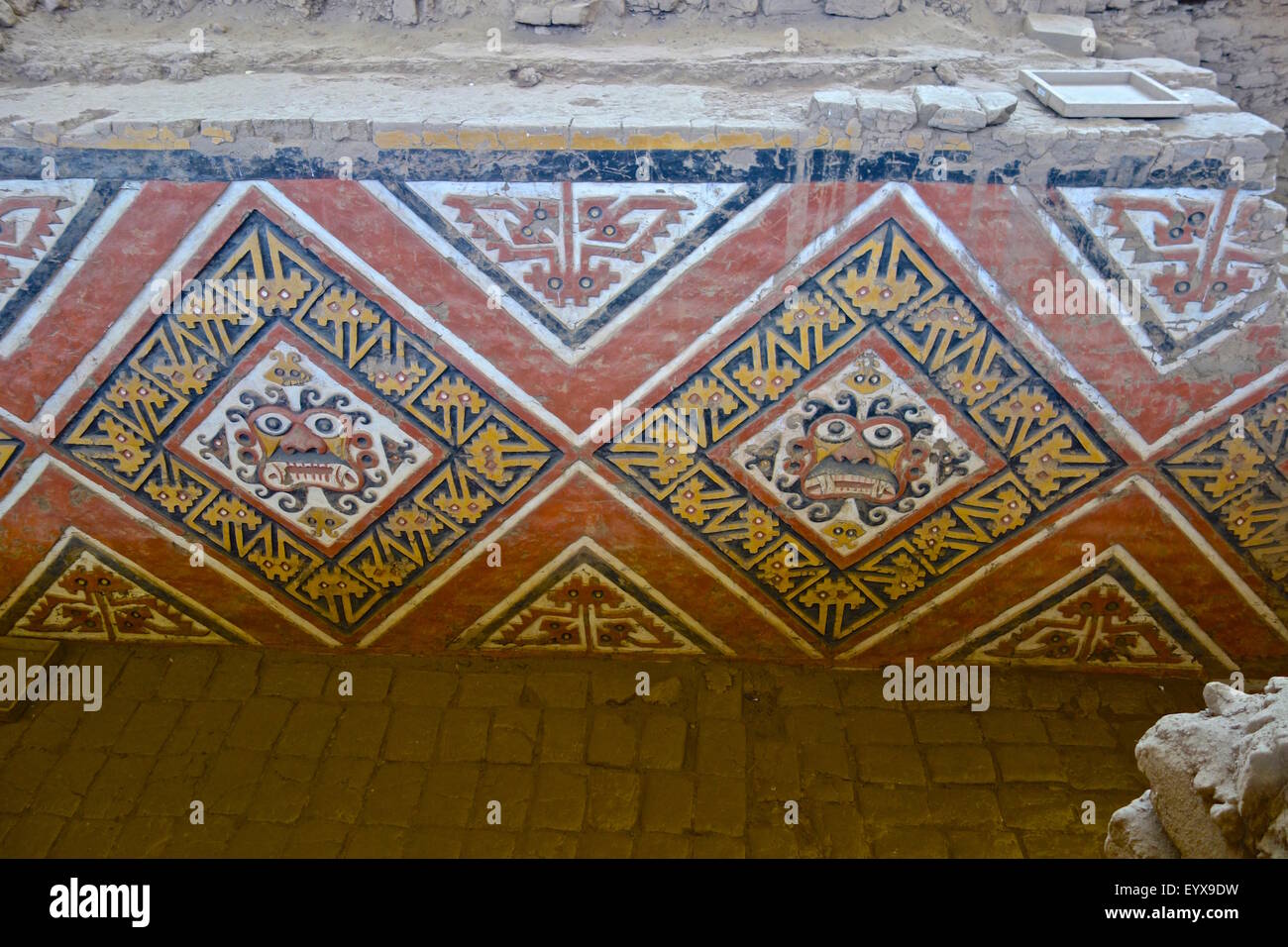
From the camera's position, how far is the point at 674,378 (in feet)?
9.10

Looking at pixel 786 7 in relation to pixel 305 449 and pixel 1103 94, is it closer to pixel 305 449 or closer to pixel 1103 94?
pixel 1103 94

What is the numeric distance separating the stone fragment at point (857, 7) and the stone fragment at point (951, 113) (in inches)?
32.5

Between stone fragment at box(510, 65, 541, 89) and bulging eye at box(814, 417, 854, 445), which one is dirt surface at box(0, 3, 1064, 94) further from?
bulging eye at box(814, 417, 854, 445)

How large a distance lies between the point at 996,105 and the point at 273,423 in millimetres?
1973

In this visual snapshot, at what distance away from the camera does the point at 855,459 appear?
9.39 ft

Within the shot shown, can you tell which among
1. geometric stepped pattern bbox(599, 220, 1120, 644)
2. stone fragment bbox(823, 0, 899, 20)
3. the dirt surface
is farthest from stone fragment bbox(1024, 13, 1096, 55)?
geometric stepped pattern bbox(599, 220, 1120, 644)

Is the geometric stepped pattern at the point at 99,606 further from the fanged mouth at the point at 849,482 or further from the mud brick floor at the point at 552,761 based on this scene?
the fanged mouth at the point at 849,482

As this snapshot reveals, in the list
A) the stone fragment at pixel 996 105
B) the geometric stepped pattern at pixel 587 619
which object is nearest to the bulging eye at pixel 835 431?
the geometric stepped pattern at pixel 587 619

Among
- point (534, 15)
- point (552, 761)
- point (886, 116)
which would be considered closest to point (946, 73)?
point (886, 116)

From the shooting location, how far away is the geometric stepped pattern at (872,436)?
265cm

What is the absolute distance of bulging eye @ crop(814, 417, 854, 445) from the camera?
9.20 ft
